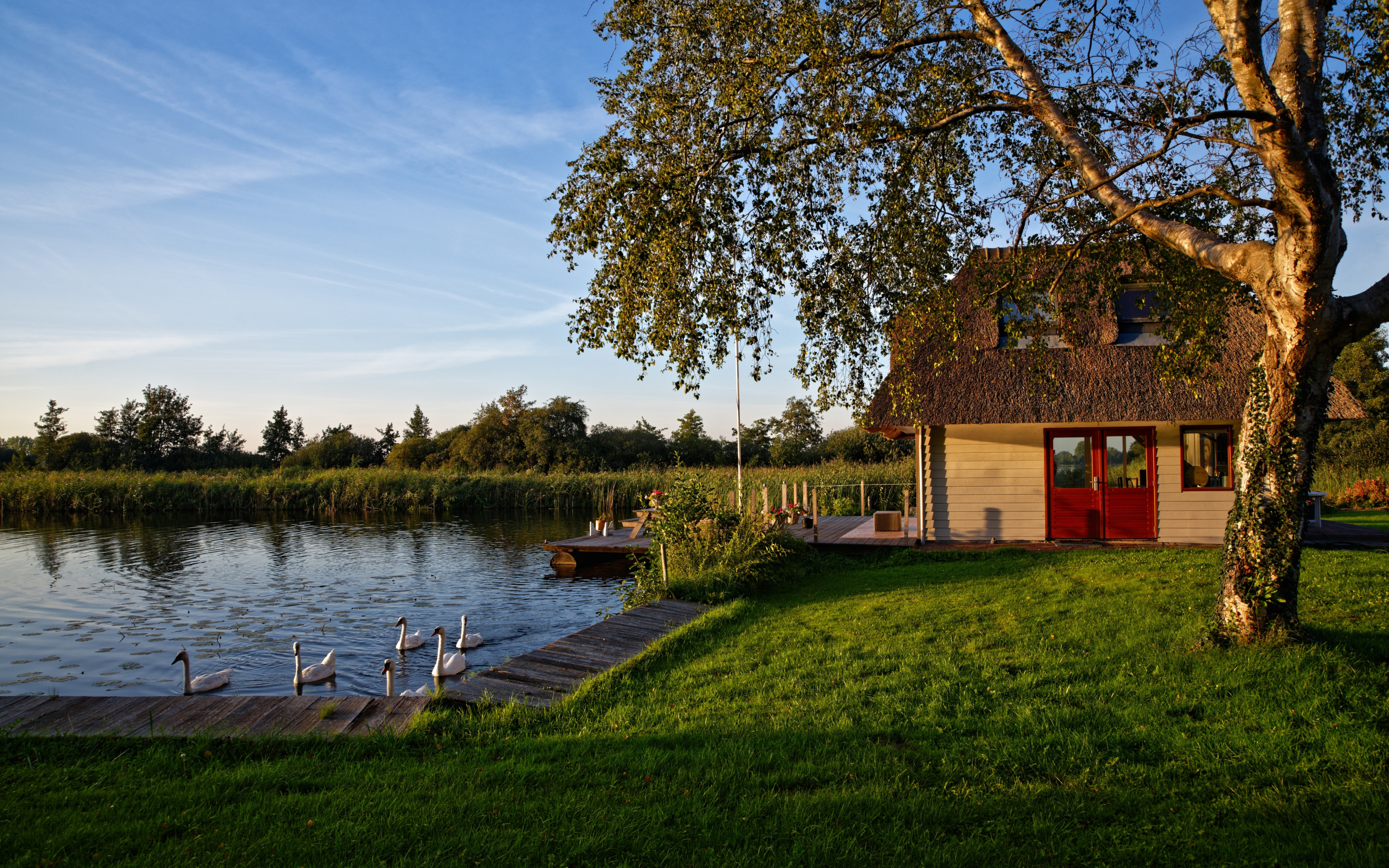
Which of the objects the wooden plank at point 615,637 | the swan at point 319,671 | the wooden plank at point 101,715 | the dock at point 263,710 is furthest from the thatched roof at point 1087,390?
the wooden plank at point 101,715

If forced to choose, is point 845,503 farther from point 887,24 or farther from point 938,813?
point 938,813

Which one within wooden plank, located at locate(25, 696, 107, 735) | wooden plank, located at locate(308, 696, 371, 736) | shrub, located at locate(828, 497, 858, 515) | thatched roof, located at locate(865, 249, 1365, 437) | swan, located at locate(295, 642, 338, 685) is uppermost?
thatched roof, located at locate(865, 249, 1365, 437)

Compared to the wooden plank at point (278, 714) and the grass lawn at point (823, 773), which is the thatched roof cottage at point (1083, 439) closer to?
the grass lawn at point (823, 773)

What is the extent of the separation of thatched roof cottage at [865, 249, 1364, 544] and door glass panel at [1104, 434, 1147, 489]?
0.07 feet

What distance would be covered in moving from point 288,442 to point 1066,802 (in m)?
68.9

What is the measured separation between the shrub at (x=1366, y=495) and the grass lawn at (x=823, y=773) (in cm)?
Result: 1837

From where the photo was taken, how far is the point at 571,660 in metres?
7.78

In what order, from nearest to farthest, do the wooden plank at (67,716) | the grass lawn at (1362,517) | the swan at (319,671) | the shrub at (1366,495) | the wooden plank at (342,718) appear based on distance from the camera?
the wooden plank at (67,716) → the wooden plank at (342,718) → the swan at (319,671) → the grass lawn at (1362,517) → the shrub at (1366,495)

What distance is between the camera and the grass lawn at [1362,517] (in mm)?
16234

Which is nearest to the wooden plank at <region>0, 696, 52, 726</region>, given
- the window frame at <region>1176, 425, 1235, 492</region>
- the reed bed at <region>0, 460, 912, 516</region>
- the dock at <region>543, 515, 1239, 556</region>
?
the dock at <region>543, 515, 1239, 556</region>

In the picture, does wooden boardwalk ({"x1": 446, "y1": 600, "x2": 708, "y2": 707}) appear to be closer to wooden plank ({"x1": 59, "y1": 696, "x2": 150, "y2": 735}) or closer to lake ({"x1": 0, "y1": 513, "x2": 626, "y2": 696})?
lake ({"x1": 0, "y1": 513, "x2": 626, "y2": 696})

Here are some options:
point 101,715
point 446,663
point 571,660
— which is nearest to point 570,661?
point 571,660

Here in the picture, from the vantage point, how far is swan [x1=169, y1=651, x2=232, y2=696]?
26.3ft

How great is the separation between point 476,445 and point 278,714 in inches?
1896
